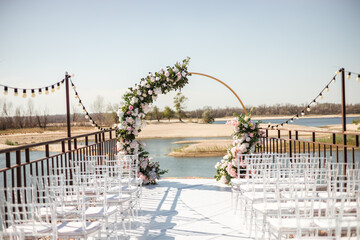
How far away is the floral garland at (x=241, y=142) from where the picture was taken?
6.09 m

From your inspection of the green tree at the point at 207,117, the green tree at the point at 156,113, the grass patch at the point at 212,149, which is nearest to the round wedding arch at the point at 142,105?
the grass patch at the point at 212,149

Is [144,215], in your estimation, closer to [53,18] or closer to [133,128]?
[133,128]

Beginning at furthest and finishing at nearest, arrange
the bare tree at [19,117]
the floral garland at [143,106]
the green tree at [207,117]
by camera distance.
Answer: the green tree at [207,117], the bare tree at [19,117], the floral garland at [143,106]

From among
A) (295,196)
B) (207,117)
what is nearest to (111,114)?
(207,117)

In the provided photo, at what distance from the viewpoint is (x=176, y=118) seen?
203 ft

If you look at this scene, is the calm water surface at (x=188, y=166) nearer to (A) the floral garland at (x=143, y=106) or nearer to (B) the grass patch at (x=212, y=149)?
(B) the grass patch at (x=212, y=149)

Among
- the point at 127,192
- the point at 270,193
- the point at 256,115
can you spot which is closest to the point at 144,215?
the point at 127,192

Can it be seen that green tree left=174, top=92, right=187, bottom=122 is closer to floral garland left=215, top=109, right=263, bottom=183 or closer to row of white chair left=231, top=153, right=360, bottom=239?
floral garland left=215, top=109, right=263, bottom=183

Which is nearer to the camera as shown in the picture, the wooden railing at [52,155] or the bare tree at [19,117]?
the wooden railing at [52,155]

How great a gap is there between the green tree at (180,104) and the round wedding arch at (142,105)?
180ft

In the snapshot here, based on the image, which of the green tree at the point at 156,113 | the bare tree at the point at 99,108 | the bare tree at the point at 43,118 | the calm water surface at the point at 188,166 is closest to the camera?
the calm water surface at the point at 188,166

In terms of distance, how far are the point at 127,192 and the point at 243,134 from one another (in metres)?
2.91

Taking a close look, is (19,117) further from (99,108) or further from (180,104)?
(180,104)

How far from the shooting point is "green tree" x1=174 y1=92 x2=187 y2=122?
203 ft
